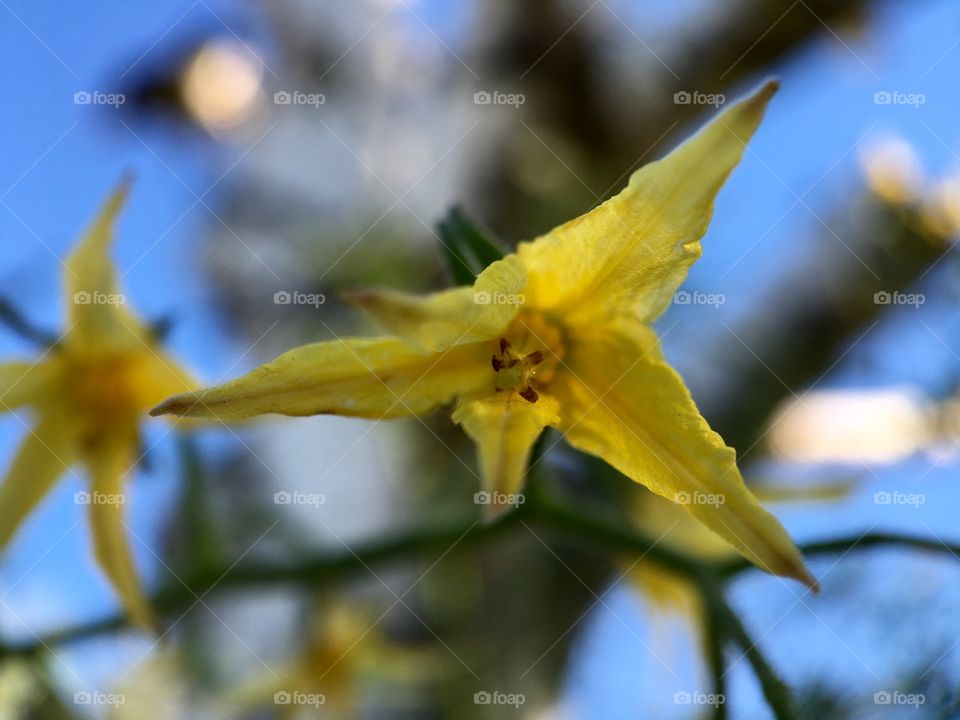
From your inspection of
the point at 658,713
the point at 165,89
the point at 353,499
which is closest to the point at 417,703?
the point at 353,499

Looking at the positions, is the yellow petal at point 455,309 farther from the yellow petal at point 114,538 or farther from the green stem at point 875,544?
the yellow petal at point 114,538

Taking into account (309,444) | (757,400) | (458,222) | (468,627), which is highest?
(309,444)

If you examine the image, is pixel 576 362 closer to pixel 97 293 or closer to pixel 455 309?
pixel 455 309

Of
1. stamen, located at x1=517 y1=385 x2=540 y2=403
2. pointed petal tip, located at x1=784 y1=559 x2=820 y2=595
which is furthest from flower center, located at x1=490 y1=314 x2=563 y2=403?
pointed petal tip, located at x1=784 y1=559 x2=820 y2=595

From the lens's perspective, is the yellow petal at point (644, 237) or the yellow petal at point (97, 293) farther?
the yellow petal at point (97, 293)

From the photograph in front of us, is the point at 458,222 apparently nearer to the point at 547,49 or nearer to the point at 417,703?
the point at 417,703

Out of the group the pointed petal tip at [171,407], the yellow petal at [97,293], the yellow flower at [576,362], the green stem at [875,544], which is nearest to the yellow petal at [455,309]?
the yellow flower at [576,362]

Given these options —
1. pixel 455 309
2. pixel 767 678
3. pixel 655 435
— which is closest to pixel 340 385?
pixel 455 309
